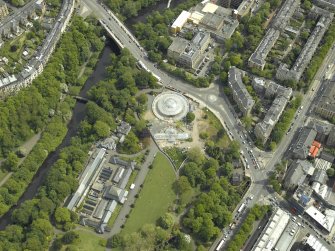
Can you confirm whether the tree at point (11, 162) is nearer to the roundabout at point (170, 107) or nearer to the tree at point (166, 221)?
the roundabout at point (170, 107)

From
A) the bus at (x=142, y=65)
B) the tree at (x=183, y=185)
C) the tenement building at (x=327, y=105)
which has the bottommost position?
the tree at (x=183, y=185)

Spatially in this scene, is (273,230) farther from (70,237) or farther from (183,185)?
(70,237)

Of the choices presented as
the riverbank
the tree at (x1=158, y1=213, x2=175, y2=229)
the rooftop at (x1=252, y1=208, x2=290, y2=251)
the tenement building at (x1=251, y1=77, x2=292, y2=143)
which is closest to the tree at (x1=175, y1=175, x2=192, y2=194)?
the tree at (x1=158, y1=213, x2=175, y2=229)

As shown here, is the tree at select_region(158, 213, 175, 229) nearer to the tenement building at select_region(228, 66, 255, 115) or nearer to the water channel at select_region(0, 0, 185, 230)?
the water channel at select_region(0, 0, 185, 230)

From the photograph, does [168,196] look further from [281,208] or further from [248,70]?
[248,70]

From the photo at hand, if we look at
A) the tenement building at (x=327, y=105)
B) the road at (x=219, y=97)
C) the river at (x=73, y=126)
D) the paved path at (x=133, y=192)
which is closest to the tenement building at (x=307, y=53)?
the road at (x=219, y=97)

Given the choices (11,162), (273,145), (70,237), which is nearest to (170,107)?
(273,145)
